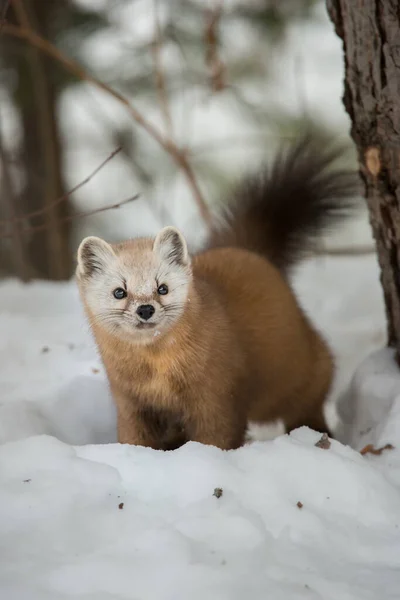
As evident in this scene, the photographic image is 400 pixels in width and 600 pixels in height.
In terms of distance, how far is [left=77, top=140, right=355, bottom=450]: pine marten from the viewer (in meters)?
2.45

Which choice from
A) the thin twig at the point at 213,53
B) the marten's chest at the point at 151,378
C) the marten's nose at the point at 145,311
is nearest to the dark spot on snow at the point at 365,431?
the marten's chest at the point at 151,378

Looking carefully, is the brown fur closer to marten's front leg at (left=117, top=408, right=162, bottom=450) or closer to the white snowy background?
marten's front leg at (left=117, top=408, right=162, bottom=450)

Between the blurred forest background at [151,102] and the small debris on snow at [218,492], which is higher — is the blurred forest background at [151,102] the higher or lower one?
the higher one

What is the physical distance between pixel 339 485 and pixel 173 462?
→ 0.46 meters

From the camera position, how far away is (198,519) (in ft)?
6.26

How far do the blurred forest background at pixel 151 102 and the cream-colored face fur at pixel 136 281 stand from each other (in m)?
1.98

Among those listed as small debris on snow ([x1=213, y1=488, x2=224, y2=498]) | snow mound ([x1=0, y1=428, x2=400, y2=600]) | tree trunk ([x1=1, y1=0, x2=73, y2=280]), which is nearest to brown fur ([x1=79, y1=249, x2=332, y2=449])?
snow mound ([x1=0, y1=428, x2=400, y2=600])

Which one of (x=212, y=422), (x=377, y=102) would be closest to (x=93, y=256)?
(x=212, y=422)

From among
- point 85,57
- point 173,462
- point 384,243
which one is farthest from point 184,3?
point 173,462

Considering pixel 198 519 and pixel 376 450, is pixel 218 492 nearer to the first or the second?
pixel 198 519

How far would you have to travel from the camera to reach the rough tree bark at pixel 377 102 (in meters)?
2.54

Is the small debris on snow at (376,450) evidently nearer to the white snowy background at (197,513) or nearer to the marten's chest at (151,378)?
the white snowy background at (197,513)

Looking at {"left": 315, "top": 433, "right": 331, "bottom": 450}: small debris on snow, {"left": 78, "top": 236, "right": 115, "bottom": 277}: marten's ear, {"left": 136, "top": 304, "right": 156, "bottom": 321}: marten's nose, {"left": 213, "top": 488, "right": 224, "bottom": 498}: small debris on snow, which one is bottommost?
{"left": 315, "top": 433, "right": 331, "bottom": 450}: small debris on snow

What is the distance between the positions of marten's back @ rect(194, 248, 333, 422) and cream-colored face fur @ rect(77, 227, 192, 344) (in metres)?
0.40
